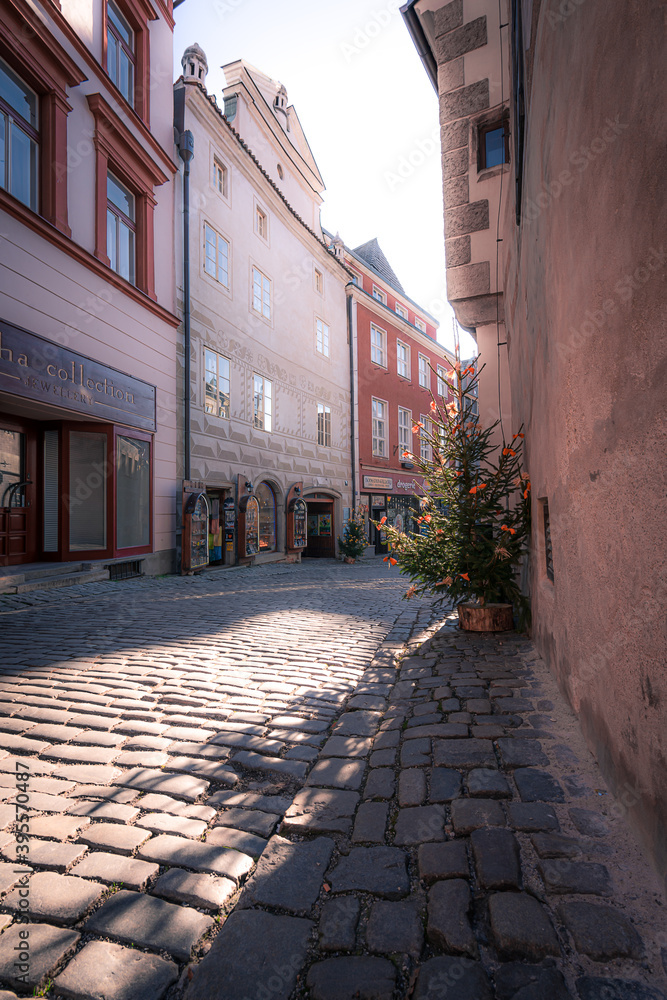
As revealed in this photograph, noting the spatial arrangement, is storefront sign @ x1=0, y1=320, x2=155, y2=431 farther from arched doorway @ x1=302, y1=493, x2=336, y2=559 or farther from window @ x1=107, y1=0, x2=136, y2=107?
arched doorway @ x1=302, y1=493, x2=336, y2=559

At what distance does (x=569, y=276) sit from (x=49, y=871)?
3.24 meters

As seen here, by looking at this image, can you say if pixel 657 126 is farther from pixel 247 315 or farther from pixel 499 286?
pixel 247 315

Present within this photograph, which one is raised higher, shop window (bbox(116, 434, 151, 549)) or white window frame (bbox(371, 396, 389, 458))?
white window frame (bbox(371, 396, 389, 458))

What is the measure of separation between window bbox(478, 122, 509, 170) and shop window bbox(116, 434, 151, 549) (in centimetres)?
771

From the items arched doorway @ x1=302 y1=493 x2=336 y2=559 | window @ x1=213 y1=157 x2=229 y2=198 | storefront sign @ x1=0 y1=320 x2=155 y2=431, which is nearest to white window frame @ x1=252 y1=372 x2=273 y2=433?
storefront sign @ x1=0 y1=320 x2=155 y2=431

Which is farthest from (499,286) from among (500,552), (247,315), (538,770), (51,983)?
(247,315)

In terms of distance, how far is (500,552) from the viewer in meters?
4.84

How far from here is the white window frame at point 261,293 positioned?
15875mm

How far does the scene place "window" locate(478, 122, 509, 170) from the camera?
21.3ft

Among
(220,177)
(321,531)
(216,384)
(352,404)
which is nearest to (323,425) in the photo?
(352,404)

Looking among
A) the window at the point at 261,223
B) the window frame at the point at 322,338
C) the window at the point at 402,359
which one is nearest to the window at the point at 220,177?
the window at the point at 261,223

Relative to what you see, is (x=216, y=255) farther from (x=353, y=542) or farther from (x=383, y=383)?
(x=383, y=383)

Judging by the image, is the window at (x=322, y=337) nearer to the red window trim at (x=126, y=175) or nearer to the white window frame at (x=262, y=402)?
the white window frame at (x=262, y=402)

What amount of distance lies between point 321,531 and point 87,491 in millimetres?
11465
